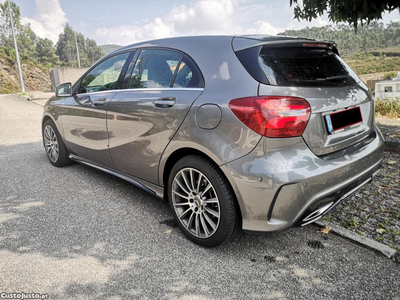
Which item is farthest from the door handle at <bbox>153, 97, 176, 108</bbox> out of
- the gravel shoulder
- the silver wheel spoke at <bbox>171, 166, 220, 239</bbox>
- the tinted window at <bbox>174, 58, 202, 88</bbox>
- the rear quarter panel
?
the gravel shoulder

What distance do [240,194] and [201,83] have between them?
3.10 feet

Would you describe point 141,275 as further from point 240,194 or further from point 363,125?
point 363,125

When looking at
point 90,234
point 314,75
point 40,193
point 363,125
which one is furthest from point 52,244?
point 363,125

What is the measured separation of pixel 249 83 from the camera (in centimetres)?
224

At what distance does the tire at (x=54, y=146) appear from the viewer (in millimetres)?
4727

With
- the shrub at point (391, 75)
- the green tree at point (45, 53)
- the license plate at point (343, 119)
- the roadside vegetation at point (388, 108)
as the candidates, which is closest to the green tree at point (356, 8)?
the license plate at point (343, 119)

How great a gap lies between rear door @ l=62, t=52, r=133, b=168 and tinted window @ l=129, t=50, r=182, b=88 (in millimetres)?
246

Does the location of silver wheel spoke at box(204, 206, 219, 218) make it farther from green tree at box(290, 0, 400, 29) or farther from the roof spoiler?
green tree at box(290, 0, 400, 29)

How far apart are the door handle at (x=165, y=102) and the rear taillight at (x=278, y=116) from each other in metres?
0.81

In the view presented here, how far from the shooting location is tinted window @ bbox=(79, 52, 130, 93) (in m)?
3.55

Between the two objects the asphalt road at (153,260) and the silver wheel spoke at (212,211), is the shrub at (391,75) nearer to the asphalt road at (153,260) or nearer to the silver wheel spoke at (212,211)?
the asphalt road at (153,260)

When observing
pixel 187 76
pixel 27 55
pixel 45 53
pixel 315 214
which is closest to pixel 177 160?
pixel 187 76

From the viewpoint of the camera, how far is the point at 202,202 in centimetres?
262

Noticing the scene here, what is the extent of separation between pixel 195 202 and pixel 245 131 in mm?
851
